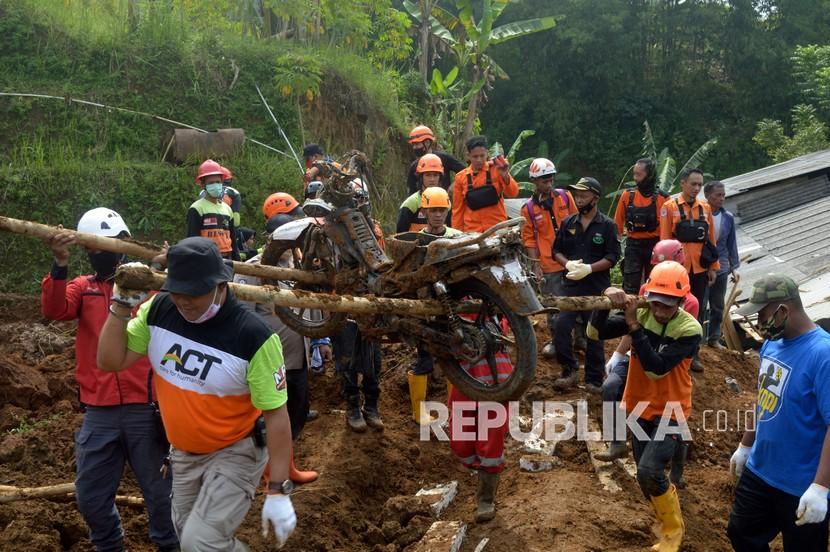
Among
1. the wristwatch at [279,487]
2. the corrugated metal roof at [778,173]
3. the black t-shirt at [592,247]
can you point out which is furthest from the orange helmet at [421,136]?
the corrugated metal roof at [778,173]

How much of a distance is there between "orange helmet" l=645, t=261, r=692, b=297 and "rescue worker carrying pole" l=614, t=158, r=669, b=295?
11.4ft

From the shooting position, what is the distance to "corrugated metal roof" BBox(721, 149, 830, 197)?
15406mm

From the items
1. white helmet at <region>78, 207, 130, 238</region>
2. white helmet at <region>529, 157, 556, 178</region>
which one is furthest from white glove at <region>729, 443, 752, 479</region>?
white helmet at <region>78, 207, 130, 238</region>

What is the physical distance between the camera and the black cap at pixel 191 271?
3.74 meters

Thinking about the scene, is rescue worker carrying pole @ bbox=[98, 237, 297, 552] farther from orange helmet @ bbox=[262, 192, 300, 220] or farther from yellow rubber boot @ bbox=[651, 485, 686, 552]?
orange helmet @ bbox=[262, 192, 300, 220]

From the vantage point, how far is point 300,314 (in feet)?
22.2

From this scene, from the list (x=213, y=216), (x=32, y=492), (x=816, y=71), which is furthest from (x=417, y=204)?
(x=816, y=71)

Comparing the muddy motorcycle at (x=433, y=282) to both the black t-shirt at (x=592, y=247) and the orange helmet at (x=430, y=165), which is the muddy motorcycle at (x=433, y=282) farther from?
the black t-shirt at (x=592, y=247)

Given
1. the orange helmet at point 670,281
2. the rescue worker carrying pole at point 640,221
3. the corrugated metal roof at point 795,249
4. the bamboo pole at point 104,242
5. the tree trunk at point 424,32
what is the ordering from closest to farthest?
the bamboo pole at point 104,242 < the orange helmet at point 670,281 < the rescue worker carrying pole at point 640,221 < the corrugated metal roof at point 795,249 < the tree trunk at point 424,32

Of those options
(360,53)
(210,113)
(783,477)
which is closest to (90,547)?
(783,477)

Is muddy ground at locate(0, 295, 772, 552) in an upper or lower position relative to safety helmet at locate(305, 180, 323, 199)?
lower

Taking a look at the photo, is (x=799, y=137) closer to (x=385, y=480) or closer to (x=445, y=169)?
(x=445, y=169)

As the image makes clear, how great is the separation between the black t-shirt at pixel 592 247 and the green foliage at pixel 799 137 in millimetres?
16403

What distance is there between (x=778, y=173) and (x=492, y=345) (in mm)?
12932
